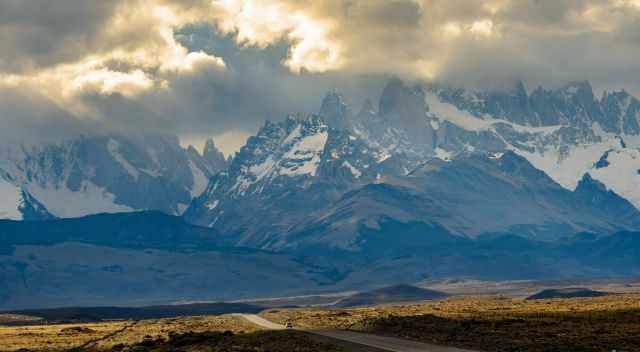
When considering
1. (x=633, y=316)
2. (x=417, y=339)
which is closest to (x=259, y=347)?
(x=417, y=339)

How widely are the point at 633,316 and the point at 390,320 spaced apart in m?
27.6

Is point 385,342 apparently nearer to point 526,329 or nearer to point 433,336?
point 433,336

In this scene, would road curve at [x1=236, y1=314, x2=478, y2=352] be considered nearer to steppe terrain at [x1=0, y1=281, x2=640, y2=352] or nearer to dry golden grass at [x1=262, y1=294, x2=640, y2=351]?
steppe terrain at [x1=0, y1=281, x2=640, y2=352]

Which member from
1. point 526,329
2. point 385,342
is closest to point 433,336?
point 385,342

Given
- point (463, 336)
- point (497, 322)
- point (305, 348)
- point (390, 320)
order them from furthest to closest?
point (390, 320) → point (497, 322) → point (463, 336) → point (305, 348)

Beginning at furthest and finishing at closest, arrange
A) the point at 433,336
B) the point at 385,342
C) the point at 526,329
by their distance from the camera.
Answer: the point at 526,329
the point at 433,336
the point at 385,342

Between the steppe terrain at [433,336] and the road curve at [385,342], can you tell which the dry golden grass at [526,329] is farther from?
the road curve at [385,342]

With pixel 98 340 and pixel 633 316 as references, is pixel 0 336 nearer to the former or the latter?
pixel 98 340

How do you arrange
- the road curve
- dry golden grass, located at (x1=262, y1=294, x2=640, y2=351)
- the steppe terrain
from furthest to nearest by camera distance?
the steppe terrain, dry golden grass, located at (x1=262, y1=294, x2=640, y2=351), the road curve

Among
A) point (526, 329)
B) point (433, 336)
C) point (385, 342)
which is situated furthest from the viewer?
point (526, 329)

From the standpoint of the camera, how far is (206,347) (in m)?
111

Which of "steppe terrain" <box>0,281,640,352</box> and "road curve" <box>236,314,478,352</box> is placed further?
"steppe terrain" <box>0,281,640,352</box>

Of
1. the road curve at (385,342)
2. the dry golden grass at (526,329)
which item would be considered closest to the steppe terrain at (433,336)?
the dry golden grass at (526,329)

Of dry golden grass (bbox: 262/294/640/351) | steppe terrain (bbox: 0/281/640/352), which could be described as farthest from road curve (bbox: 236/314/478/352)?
dry golden grass (bbox: 262/294/640/351)
